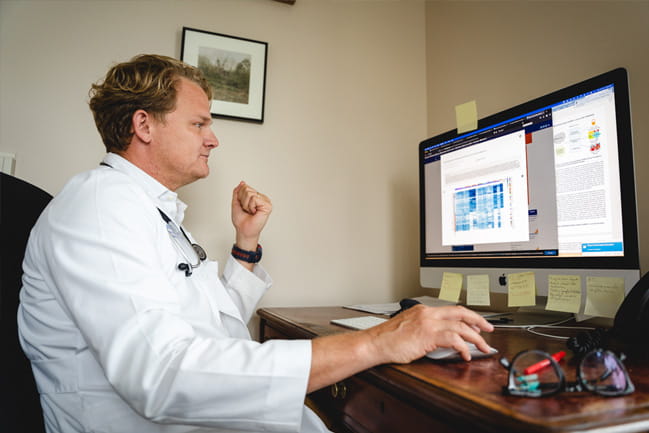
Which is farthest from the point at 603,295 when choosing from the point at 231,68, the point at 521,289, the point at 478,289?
the point at 231,68

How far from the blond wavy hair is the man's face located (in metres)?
0.02

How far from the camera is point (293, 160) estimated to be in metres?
1.59

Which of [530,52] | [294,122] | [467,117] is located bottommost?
[467,117]

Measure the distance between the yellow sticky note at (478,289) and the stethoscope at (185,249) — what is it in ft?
2.37

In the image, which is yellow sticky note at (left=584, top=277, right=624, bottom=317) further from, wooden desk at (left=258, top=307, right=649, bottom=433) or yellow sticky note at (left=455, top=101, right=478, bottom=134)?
yellow sticky note at (left=455, top=101, right=478, bottom=134)

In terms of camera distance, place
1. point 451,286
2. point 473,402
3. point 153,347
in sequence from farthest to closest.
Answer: point 451,286 → point 153,347 → point 473,402

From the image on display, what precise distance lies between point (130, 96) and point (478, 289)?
1014 millimetres

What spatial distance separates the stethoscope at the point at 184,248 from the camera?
853mm

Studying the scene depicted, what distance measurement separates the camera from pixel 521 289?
3.29 feet

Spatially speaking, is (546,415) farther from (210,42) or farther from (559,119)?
(210,42)

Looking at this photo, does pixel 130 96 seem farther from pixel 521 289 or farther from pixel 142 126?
pixel 521 289

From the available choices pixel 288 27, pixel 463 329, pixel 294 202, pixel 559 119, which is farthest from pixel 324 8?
pixel 463 329

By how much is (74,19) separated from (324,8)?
3.02 ft

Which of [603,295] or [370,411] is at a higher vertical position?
[603,295]
